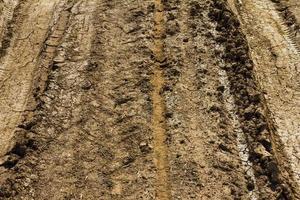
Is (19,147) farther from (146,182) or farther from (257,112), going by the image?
(257,112)

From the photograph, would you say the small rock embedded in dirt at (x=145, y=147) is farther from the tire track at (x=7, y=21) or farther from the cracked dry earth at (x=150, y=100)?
the tire track at (x=7, y=21)

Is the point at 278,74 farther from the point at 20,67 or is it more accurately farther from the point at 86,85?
the point at 20,67

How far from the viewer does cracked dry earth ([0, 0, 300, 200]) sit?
629 centimetres

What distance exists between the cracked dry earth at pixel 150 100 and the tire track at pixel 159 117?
18 millimetres

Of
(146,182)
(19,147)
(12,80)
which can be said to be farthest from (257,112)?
(12,80)

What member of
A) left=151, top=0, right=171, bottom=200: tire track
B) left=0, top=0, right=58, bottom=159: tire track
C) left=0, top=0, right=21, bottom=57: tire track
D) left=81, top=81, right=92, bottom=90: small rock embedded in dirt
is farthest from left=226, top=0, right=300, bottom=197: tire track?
left=0, top=0, right=21, bottom=57: tire track

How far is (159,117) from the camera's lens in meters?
7.11

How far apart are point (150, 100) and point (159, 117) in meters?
0.36

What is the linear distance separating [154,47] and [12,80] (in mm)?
2288

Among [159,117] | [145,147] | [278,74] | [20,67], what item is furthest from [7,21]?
[278,74]

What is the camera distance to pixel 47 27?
914cm

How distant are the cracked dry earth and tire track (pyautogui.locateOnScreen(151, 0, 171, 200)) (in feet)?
0.06

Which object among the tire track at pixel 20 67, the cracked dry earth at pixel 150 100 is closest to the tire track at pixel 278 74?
the cracked dry earth at pixel 150 100

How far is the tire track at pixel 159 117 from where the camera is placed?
624cm
